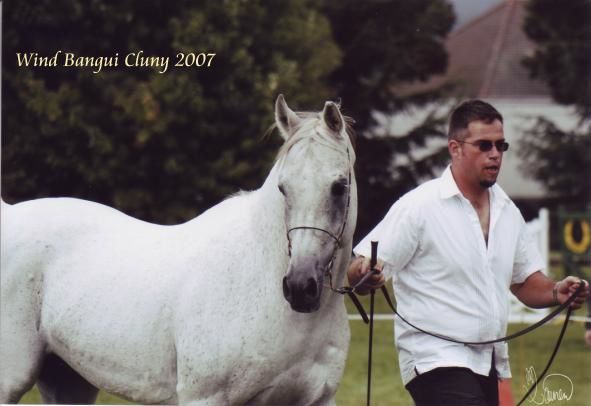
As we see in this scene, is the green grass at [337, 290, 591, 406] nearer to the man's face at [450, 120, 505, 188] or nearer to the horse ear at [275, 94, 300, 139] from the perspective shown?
the man's face at [450, 120, 505, 188]

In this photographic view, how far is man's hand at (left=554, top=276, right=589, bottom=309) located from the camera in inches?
147

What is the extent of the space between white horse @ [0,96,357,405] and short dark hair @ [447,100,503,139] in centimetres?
39

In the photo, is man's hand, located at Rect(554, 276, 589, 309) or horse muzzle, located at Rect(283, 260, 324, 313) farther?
man's hand, located at Rect(554, 276, 589, 309)

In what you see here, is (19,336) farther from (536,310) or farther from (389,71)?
(389,71)

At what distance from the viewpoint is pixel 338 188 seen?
3.45 m

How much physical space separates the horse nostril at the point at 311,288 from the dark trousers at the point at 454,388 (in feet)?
2.03

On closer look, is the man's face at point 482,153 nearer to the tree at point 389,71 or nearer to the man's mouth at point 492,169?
the man's mouth at point 492,169

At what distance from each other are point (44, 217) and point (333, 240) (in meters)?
1.47

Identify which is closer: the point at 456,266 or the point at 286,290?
the point at 286,290

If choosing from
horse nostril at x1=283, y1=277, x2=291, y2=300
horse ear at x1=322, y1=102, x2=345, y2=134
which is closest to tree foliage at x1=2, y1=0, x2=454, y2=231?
horse ear at x1=322, y1=102, x2=345, y2=134

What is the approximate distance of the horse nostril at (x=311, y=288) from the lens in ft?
10.8

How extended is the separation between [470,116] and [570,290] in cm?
71

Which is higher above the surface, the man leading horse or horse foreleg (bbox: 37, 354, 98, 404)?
the man leading horse
